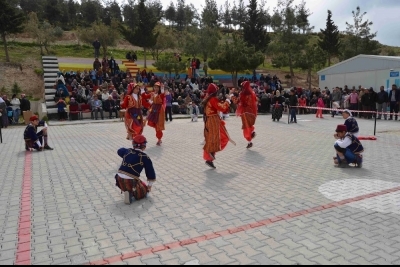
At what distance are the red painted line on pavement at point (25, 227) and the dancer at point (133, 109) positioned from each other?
3330 millimetres

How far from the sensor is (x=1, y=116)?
16656 mm

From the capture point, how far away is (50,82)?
2430cm

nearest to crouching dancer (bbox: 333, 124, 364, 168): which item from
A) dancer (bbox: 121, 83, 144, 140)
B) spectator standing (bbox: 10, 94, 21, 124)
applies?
dancer (bbox: 121, 83, 144, 140)

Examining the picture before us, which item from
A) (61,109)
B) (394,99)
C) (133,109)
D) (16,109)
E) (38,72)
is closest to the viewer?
(133,109)

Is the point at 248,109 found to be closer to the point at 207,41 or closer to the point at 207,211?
the point at 207,211

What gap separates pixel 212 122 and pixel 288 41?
3883 centimetres

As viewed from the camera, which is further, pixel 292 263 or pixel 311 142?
pixel 311 142

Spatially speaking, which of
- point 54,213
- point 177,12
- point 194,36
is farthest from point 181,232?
point 177,12

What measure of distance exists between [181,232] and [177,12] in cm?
8199

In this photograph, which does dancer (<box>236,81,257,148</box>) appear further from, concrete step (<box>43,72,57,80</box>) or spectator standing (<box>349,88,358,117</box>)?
concrete step (<box>43,72,57,80</box>)

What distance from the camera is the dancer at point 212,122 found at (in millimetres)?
8086

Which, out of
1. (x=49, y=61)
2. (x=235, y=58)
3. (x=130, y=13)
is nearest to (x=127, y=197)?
(x=49, y=61)

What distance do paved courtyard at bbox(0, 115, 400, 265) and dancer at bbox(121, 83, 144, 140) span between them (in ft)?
3.34

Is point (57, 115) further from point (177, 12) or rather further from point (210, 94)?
point (177, 12)
